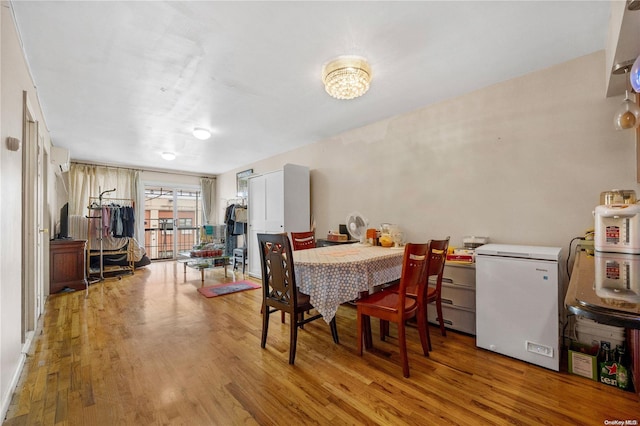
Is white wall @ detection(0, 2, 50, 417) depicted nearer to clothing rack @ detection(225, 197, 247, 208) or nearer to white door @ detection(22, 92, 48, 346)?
white door @ detection(22, 92, 48, 346)

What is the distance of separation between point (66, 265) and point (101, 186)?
2.55m

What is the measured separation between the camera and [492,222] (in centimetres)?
273

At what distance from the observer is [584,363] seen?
→ 187cm

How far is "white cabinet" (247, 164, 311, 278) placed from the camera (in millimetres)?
4438

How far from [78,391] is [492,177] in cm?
382

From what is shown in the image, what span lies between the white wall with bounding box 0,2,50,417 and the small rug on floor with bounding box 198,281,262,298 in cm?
203

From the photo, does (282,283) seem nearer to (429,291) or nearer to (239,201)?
(429,291)

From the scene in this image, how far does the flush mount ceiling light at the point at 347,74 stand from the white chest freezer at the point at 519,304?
1775 millimetres

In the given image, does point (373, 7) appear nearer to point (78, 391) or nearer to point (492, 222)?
point (492, 222)

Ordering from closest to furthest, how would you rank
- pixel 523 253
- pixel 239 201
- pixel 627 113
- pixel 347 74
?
pixel 627 113 < pixel 523 253 < pixel 347 74 < pixel 239 201

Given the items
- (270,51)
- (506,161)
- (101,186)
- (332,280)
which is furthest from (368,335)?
(101,186)

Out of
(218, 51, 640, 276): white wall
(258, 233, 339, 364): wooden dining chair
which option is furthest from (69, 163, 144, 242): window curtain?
(258, 233, 339, 364): wooden dining chair

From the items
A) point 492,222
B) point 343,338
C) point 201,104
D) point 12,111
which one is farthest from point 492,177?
point 12,111

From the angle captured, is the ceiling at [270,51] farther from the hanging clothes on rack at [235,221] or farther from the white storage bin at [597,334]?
the hanging clothes on rack at [235,221]
